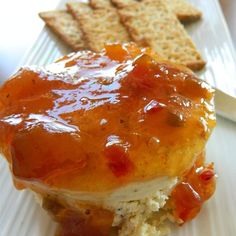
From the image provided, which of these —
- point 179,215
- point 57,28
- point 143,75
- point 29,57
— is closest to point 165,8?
point 57,28

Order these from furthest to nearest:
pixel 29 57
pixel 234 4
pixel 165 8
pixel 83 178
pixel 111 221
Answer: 1. pixel 234 4
2. pixel 165 8
3. pixel 29 57
4. pixel 111 221
5. pixel 83 178

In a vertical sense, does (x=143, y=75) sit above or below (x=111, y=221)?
above

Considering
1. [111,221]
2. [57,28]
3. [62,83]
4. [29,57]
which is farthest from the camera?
[57,28]

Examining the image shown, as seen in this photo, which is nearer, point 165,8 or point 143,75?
point 143,75

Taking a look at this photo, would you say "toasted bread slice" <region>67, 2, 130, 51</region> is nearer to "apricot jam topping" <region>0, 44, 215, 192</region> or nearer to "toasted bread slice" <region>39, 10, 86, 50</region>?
"toasted bread slice" <region>39, 10, 86, 50</region>

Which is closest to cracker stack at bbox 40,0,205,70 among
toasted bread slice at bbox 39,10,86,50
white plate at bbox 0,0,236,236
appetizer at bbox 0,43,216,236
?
toasted bread slice at bbox 39,10,86,50

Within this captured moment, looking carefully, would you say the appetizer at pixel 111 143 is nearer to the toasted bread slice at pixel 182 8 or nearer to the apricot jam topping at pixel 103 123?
the apricot jam topping at pixel 103 123

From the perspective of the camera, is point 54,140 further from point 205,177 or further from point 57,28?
point 57,28

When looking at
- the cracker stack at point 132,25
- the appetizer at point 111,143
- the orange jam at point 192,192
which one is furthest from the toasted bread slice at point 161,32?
the orange jam at point 192,192

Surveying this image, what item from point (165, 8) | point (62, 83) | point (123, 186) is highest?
point (62, 83)
